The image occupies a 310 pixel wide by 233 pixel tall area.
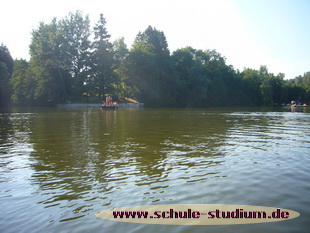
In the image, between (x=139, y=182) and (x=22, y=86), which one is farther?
(x=22, y=86)

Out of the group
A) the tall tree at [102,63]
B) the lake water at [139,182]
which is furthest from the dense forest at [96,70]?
the lake water at [139,182]

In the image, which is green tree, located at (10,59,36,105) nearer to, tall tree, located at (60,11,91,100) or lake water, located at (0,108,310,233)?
tall tree, located at (60,11,91,100)

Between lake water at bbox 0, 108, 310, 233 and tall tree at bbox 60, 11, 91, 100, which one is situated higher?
tall tree at bbox 60, 11, 91, 100

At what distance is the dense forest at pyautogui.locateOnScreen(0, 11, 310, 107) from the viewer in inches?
3378

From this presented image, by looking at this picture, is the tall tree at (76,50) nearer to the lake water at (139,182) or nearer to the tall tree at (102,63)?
the tall tree at (102,63)

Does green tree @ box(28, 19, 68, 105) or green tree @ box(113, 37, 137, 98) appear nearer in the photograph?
green tree @ box(28, 19, 68, 105)

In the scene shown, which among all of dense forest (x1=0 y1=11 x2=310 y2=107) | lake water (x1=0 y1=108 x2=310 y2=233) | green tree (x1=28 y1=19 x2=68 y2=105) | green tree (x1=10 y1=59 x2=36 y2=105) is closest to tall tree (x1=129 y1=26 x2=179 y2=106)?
dense forest (x1=0 y1=11 x2=310 y2=107)

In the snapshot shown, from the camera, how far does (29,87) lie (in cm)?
8819

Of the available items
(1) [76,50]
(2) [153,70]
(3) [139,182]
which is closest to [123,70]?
(2) [153,70]

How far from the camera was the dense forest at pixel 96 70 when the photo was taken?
85.8 meters

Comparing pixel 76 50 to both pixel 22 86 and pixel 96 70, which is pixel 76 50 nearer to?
pixel 96 70

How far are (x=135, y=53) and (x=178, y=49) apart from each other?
31294 mm

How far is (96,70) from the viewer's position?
88.2 metres

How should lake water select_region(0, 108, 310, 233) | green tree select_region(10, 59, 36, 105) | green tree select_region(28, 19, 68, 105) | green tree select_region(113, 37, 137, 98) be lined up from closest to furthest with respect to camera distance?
lake water select_region(0, 108, 310, 233) → green tree select_region(28, 19, 68, 105) → green tree select_region(10, 59, 36, 105) → green tree select_region(113, 37, 137, 98)
